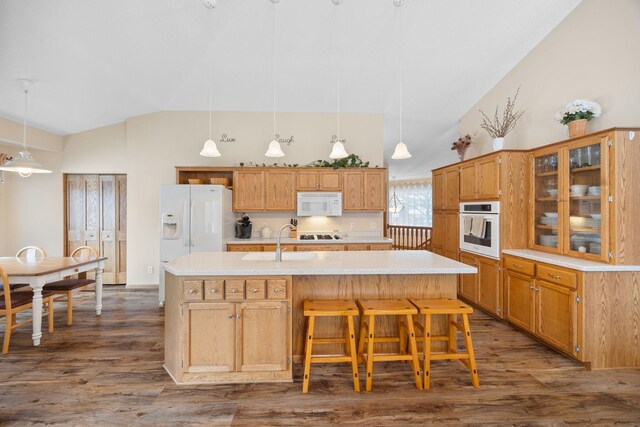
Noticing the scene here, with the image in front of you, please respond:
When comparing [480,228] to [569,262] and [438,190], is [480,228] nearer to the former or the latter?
[569,262]

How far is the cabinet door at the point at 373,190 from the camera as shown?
5.32 m

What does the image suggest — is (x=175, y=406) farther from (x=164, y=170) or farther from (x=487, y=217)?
(x=164, y=170)

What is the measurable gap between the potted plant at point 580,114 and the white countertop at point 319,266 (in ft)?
6.61

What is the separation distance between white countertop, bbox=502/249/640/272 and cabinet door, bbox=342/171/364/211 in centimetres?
237

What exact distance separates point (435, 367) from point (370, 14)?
3.77 meters

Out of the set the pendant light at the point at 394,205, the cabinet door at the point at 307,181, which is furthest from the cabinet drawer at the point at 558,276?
the pendant light at the point at 394,205

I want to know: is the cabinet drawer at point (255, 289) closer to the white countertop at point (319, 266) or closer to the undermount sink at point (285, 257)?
the white countertop at point (319, 266)

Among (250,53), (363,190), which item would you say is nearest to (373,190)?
(363,190)

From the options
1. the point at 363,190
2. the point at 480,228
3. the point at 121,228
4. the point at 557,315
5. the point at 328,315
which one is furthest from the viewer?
the point at 121,228

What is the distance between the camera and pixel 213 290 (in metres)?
2.51

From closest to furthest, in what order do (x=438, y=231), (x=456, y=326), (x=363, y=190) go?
(x=456, y=326)
(x=363, y=190)
(x=438, y=231)

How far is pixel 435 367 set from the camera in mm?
2795

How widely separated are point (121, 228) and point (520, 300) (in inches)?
250

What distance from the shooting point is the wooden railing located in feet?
22.5
